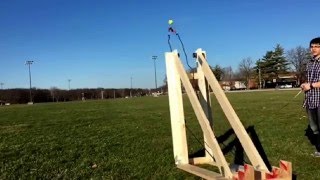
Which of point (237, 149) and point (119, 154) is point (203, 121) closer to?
point (237, 149)

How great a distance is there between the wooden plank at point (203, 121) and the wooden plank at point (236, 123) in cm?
31

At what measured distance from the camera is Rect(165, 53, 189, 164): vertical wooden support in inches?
293

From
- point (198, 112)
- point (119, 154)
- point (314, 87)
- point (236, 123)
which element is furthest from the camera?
point (119, 154)

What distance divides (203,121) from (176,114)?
46.9 inches

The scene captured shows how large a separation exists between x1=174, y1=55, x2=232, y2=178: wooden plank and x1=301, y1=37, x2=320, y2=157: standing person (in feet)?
6.68

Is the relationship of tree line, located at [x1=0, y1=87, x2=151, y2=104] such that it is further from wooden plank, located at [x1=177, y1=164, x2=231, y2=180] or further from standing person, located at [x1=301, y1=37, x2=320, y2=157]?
standing person, located at [x1=301, y1=37, x2=320, y2=157]

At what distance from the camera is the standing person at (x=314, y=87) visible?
7.46 metres

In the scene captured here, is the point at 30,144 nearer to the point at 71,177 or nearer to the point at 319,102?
the point at 71,177

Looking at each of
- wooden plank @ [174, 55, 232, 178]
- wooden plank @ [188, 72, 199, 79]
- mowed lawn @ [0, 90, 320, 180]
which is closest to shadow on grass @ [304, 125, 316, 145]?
mowed lawn @ [0, 90, 320, 180]

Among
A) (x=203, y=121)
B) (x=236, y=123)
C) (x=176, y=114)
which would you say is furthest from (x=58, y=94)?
(x=236, y=123)

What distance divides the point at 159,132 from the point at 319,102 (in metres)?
5.74

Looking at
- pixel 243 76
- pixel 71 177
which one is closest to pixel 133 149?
pixel 71 177

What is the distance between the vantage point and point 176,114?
295 inches

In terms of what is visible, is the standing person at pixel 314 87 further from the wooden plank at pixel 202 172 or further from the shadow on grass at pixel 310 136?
the wooden plank at pixel 202 172
